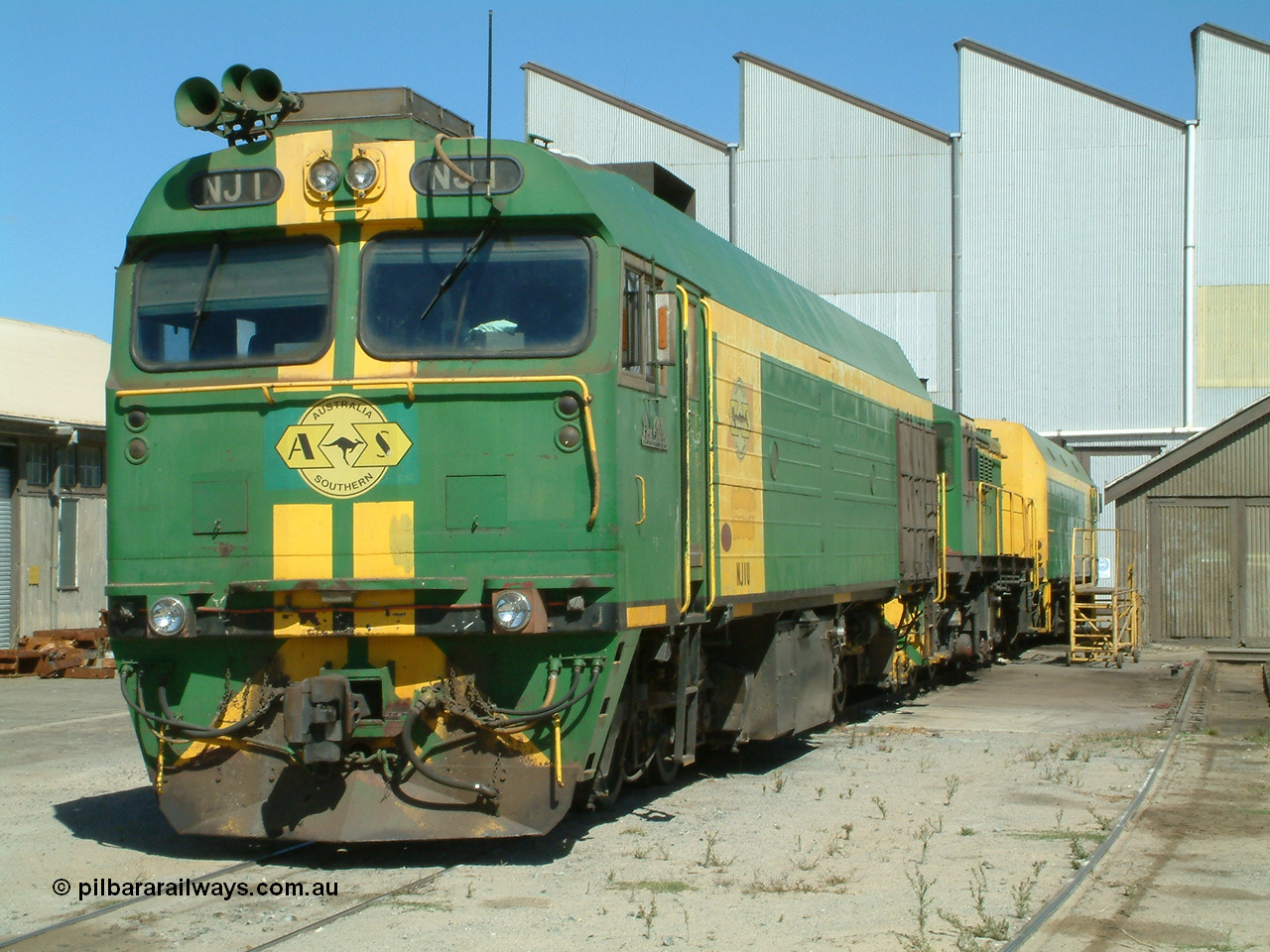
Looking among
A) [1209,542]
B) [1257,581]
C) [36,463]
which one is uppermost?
[36,463]

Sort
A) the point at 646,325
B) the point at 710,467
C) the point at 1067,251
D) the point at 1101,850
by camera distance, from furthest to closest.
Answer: the point at 1067,251, the point at 710,467, the point at 1101,850, the point at 646,325

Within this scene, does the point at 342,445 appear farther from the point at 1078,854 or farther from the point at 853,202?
the point at 853,202

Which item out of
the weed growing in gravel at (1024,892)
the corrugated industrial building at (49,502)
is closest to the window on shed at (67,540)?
the corrugated industrial building at (49,502)

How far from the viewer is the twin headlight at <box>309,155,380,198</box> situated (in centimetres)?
733

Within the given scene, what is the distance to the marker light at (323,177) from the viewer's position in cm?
737

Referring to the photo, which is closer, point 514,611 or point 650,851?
point 514,611

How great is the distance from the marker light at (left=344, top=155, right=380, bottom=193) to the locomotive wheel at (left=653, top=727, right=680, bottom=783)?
3862mm

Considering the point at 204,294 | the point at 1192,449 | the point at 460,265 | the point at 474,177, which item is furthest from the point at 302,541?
the point at 1192,449

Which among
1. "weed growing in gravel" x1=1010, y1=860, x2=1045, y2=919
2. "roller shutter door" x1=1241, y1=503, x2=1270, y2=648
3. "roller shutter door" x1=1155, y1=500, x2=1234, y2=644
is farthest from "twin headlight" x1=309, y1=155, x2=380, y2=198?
"roller shutter door" x1=1241, y1=503, x2=1270, y2=648

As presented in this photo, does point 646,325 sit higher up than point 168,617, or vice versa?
point 646,325

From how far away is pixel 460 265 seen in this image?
730 centimetres

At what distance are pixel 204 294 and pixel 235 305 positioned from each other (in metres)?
0.17

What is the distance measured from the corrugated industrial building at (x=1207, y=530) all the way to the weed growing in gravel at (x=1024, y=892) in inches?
857

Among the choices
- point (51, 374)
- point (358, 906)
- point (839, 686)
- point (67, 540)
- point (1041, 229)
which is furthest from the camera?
point (1041, 229)
